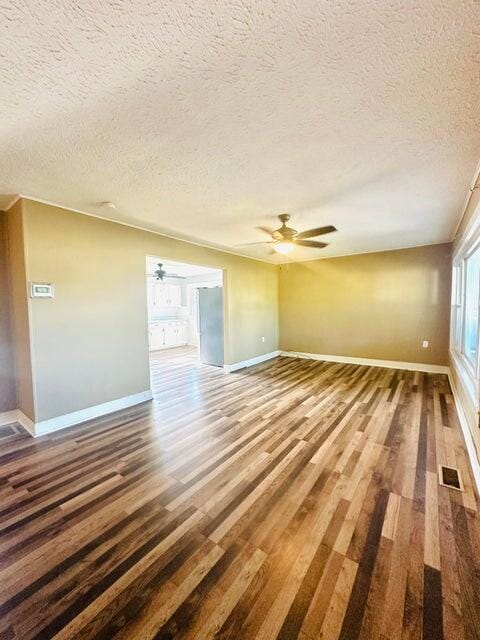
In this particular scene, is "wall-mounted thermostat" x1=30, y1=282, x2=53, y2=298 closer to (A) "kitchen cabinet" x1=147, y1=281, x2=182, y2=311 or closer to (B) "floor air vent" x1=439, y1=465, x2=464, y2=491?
(B) "floor air vent" x1=439, y1=465, x2=464, y2=491

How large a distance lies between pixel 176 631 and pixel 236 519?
2.13 ft

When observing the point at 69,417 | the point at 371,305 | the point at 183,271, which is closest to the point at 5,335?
the point at 69,417

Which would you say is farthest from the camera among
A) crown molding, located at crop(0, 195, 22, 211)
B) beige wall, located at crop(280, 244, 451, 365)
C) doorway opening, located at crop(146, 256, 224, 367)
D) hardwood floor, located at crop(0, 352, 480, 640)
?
doorway opening, located at crop(146, 256, 224, 367)

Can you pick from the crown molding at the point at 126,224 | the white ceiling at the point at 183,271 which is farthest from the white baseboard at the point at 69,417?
the white ceiling at the point at 183,271

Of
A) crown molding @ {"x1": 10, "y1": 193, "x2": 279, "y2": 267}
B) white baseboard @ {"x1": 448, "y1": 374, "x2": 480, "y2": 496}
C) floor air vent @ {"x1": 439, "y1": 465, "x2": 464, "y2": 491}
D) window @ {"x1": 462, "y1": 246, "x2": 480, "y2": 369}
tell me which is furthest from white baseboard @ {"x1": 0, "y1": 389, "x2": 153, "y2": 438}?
window @ {"x1": 462, "y1": 246, "x2": 480, "y2": 369}

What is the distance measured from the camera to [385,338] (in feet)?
18.4

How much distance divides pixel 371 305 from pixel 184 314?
230 inches

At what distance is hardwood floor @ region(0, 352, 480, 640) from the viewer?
116 centimetres

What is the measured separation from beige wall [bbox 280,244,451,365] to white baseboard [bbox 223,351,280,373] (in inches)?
19.5

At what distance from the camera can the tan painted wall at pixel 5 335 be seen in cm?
315

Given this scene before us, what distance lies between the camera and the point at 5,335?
3.18m

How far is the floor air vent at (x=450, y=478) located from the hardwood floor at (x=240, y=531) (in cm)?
8

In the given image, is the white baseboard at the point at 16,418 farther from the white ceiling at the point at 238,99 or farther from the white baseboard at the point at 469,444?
the white baseboard at the point at 469,444

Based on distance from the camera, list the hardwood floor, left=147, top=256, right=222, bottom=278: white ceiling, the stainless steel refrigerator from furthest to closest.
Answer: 1. left=147, top=256, right=222, bottom=278: white ceiling
2. the stainless steel refrigerator
3. the hardwood floor
